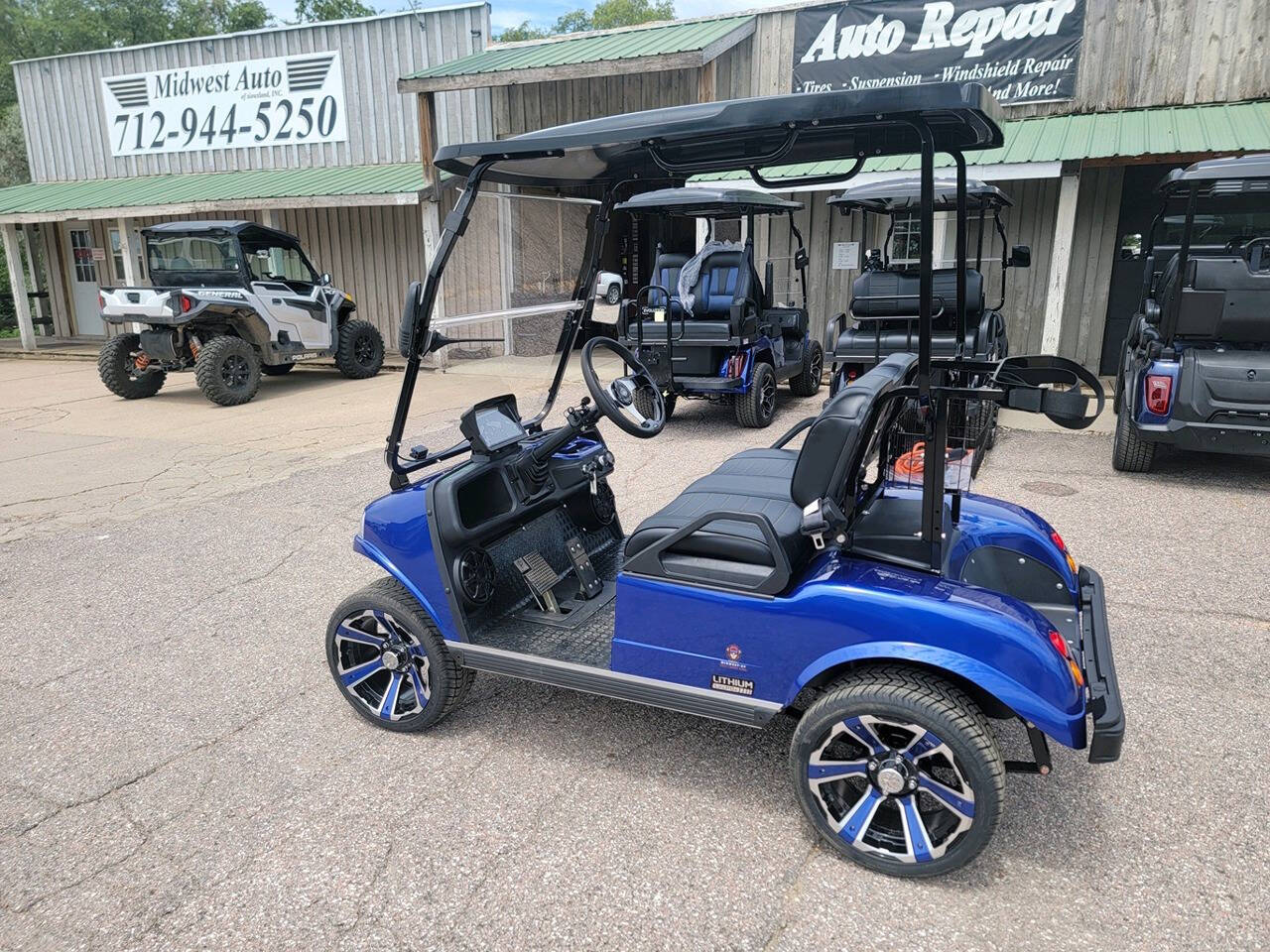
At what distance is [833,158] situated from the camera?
2889mm

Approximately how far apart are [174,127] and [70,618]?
46.9 feet

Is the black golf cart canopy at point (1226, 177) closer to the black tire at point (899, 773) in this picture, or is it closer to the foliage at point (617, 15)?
the black tire at point (899, 773)

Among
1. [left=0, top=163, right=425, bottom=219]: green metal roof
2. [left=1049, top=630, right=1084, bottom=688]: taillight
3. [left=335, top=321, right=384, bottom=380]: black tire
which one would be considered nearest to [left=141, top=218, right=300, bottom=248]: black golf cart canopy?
[left=335, top=321, right=384, bottom=380]: black tire

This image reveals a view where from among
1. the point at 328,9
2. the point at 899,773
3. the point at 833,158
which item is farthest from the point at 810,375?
the point at 328,9

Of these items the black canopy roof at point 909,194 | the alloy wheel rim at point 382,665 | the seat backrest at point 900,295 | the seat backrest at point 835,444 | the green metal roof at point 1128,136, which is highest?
the green metal roof at point 1128,136

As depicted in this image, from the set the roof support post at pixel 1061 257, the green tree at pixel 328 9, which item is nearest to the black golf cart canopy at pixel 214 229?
the roof support post at pixel 1061 257

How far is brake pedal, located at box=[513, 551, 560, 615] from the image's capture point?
325 centimetres

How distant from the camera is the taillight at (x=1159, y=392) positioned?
19.2 ft

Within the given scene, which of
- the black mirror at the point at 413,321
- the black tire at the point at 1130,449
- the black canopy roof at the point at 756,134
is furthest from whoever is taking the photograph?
the black tire at the point at 1130,449

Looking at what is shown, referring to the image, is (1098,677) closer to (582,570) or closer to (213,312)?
(582,570)

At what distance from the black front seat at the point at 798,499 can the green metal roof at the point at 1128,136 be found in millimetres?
5975

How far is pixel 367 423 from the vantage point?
8.84 meters

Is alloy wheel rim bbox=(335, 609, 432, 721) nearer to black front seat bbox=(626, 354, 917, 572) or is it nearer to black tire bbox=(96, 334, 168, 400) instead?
black front seat bbox=(626, 354, 917, 572)

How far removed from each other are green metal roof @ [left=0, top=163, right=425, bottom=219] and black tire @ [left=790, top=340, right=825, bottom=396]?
604 cm
